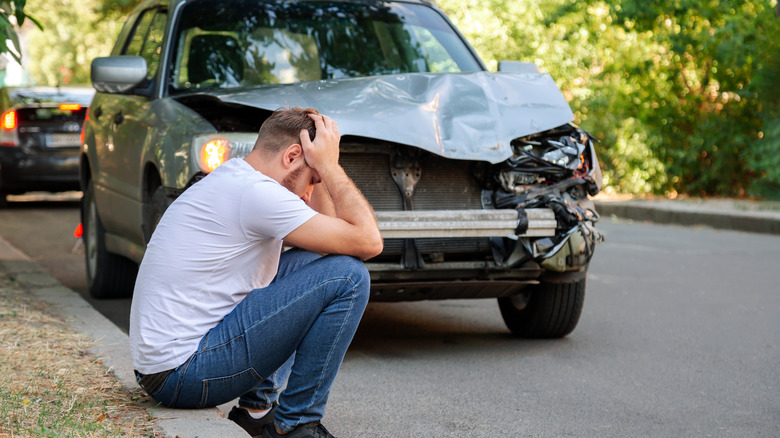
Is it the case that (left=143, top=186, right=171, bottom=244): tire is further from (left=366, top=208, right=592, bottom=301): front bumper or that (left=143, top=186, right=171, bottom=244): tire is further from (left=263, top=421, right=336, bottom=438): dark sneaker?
(left=263, top=421, right=336, bottom=438): dark sneaker

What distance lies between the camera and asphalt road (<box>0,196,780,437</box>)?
4.15m

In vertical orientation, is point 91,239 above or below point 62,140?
above

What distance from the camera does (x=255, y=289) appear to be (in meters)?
3.50

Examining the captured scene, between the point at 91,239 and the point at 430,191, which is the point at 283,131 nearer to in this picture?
the point at 430,191

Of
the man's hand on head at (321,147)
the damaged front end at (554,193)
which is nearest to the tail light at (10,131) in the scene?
the damaged front end at (554,193)

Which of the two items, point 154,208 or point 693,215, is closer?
point 154,208

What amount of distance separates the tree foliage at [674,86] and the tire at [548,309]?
382 inches

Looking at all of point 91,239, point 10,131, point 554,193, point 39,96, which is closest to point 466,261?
point 554,193

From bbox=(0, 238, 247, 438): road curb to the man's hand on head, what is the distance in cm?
92

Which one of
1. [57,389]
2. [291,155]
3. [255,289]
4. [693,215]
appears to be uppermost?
[291,155]

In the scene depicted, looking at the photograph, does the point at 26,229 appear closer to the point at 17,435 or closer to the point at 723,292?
the point at 723,292

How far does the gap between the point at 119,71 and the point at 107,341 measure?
159 centimetres

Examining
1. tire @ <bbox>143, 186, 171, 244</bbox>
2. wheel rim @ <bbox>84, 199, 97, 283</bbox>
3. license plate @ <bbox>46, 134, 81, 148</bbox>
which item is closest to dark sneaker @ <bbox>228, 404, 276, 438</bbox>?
tire @ <bbox>143, 186, 171, 244</bbox>

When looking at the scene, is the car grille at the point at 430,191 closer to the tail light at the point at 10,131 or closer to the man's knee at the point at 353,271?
the man's knee at the point at 353,271
